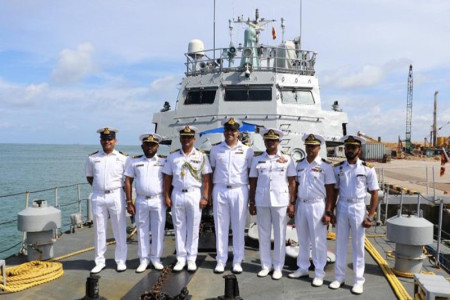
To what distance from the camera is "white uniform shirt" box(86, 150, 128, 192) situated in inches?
186

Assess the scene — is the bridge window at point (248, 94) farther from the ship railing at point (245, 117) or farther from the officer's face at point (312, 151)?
the officer's face at point (312, 151)

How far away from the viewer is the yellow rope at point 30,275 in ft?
14.1

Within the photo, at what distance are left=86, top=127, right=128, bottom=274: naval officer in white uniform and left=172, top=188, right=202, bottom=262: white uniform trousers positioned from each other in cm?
65

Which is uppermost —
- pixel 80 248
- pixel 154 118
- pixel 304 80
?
pixel 304 80

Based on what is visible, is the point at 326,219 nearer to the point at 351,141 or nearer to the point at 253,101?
the point at 351,141

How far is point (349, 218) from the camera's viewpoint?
4293mm

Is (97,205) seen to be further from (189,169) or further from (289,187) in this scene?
(289,187)

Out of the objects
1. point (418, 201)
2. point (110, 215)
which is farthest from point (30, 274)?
point (418, 201)

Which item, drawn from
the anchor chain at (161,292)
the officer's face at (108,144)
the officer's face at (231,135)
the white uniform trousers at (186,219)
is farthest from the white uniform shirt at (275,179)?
the officer's face at (108,144)

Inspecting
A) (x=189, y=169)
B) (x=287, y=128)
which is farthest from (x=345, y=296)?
(x=287, y=128)

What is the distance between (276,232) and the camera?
15.3 ft

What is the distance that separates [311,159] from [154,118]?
650 centimetres

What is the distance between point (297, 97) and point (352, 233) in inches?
244

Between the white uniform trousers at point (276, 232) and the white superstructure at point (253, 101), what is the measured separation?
440cm
